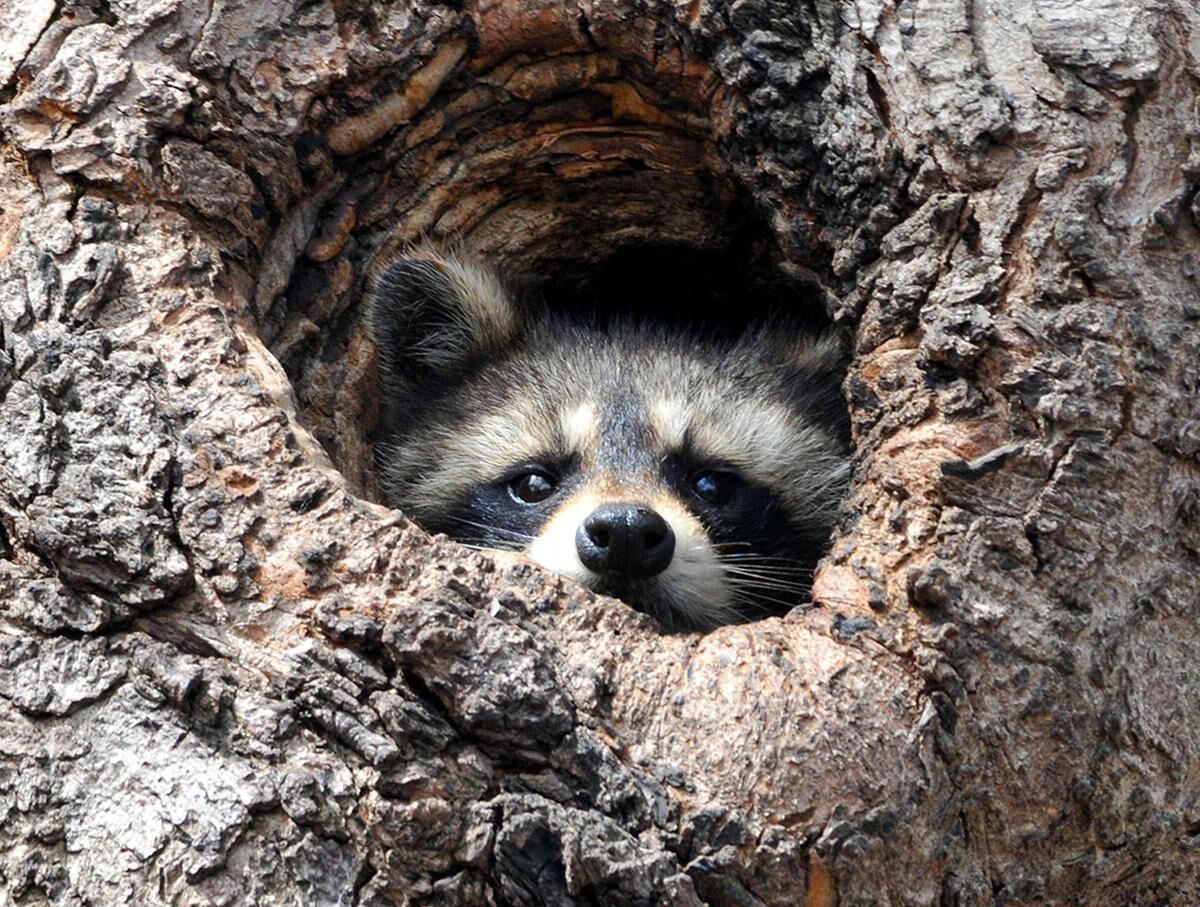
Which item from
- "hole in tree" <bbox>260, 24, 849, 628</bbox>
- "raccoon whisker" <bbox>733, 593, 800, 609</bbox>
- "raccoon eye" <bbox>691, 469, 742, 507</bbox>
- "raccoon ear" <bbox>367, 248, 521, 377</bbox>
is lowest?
"raccoon whisker" <bbox>733, 593, 800, 609</bbox>

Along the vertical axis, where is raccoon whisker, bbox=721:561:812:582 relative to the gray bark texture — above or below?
below

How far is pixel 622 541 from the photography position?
13.2 ft

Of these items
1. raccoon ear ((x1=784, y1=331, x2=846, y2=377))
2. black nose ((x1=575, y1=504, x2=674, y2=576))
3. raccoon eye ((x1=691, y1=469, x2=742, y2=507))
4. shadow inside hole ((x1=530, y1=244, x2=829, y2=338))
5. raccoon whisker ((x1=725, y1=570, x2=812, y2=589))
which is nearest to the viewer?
black nose ((x1=575, y1=504, x2=674, y2=576))

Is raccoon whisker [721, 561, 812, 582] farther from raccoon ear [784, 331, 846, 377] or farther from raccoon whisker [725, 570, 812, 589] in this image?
raccoon ear [784, 331, 846, 377]

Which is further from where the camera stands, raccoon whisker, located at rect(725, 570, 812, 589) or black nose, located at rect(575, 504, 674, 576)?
raccoon whisker, located at rect(725, 570, 812, 589)

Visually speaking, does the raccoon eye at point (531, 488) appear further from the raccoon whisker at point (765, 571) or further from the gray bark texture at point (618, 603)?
the gray bark texture at point (618, 603)

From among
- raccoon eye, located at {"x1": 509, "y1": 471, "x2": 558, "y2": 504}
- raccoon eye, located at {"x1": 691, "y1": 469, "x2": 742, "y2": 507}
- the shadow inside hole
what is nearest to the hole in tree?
the shadow inside hole

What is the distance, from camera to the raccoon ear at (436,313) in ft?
15.5

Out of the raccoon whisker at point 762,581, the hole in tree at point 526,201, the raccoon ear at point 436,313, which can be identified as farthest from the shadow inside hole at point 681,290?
the raccoon whisker at point 762,581

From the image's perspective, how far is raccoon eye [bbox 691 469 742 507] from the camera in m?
4.83

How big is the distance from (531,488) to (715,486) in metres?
0.62

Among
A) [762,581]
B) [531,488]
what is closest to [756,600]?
[762,581]

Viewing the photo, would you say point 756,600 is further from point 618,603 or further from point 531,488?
point 618,603

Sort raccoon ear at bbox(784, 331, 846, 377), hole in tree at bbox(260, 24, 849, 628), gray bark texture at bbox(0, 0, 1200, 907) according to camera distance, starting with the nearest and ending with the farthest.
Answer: gray bark texture at bbox(0, 0, 1200, 907) < hole in tree at bbox(260, 24, 849, 628) < raccoon ear at bbox(784, 331, 846, 377)
